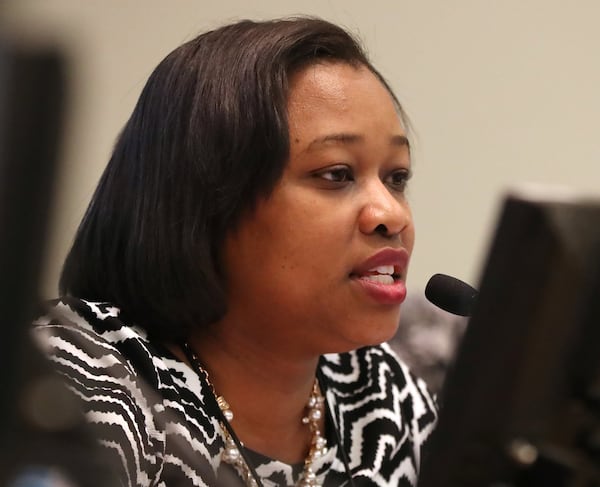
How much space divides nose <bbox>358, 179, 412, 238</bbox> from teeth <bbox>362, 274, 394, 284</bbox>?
0.15 ft

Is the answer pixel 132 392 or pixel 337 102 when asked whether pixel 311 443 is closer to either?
pixel 132 392

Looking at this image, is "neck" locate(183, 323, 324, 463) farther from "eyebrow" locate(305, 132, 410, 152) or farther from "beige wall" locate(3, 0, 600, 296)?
"beige wall" locate(3, 0, 600, 296)

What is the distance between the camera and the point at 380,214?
112cm

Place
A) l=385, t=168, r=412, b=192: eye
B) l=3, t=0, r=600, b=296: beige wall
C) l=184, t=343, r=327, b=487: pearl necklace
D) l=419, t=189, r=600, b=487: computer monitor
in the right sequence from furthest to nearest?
1. l=3, t=0, r=600, b=296: beige wall
2. l=385, t=168, r=412, b=192: eye
3. l=184, t=343, r=327, b=487: pearl necklace
4. l=419, t=189, r=600, b=487: computer monitor

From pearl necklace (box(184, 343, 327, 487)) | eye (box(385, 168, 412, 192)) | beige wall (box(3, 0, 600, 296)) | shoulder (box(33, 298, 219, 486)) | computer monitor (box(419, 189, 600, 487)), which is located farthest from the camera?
beige wall (box(3, 0, 600, 296))

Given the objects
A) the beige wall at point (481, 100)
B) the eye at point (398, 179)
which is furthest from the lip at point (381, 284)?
the beige wall at point (481, 100)

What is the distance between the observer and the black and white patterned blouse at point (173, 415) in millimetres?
985

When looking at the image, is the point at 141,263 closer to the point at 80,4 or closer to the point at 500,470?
the point at 500,470

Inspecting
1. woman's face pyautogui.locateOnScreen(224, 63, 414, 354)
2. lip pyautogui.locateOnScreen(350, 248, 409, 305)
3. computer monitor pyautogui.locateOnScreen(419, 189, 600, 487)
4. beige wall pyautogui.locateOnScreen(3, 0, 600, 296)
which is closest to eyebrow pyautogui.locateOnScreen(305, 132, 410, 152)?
woman's face pyautogui.locateOnScreen(224, 63, 414, 354)

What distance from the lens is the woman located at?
3.65ft

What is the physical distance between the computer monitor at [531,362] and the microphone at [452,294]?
0.48m

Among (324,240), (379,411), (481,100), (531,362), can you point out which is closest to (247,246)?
(324,240)

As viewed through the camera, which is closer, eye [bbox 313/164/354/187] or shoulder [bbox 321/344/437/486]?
eye [bbox 313/164/354/187]

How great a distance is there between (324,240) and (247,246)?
95 mm
